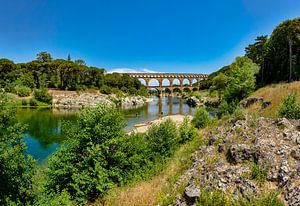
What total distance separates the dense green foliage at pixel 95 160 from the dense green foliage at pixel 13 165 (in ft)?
4.24

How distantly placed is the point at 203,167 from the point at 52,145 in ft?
75.8


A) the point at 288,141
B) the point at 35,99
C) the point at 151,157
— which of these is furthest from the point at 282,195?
the point at 35,99

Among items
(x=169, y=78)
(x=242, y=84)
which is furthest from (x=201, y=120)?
(x=169, y=78)

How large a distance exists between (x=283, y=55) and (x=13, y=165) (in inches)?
1666

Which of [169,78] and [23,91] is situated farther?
[169,78]

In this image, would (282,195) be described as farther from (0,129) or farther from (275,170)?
(0,129)

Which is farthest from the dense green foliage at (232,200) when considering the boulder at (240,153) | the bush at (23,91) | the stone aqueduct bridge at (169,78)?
the stone aqueduct bridge at (169,78)

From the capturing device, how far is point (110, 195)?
10.7 metres

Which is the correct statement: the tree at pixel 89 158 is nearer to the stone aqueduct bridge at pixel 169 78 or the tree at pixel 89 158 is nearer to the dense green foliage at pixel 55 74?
the dense green foliage at pixel 55 74

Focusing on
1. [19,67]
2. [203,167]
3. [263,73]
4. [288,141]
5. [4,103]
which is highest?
[19,67]

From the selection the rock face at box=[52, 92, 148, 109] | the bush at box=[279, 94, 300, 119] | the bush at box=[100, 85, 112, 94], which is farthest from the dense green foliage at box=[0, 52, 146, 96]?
the bush at box=[279, 94, 300, 119]

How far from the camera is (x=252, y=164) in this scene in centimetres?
864

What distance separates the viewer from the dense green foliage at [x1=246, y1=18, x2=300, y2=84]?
3558 cm

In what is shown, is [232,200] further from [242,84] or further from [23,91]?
[23,91]
